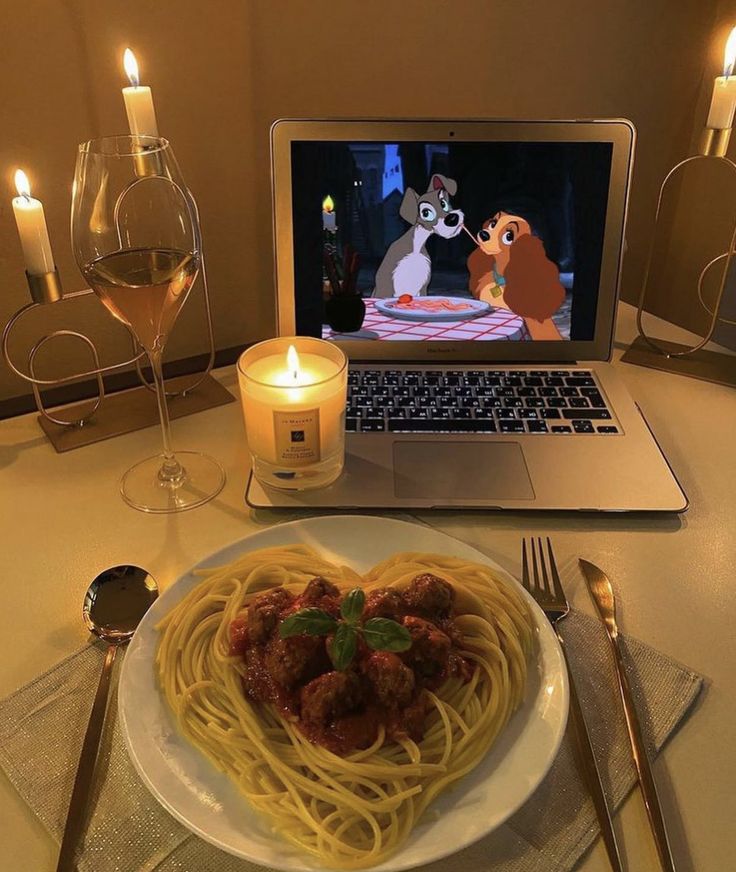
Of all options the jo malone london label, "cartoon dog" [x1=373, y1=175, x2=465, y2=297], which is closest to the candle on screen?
the jo malone london label

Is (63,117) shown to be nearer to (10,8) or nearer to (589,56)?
(10,8)

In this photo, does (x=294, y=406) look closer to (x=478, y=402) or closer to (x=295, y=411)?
(x=295, y=411)

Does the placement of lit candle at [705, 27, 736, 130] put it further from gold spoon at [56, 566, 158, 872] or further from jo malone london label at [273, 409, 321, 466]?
gold spoon at [56, 566, 158, 872]

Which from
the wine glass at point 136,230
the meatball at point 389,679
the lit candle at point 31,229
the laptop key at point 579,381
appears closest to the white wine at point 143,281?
the wine glass at point 136,230

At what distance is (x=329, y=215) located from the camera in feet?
3.44

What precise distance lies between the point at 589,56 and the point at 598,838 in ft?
4.04

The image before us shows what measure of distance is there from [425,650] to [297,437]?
0.33 meters

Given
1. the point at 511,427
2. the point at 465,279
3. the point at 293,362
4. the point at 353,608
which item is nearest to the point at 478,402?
the point at 511,427

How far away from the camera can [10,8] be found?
90cm

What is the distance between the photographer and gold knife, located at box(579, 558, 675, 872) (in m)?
0.53

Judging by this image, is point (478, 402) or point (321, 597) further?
point (478, 402)

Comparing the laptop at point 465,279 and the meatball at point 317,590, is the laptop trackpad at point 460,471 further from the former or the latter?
the meatball at point 317,590

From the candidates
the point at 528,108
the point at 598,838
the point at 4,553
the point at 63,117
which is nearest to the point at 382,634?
the point at 598,838

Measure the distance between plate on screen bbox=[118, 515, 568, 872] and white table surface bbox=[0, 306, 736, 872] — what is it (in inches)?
3.2
